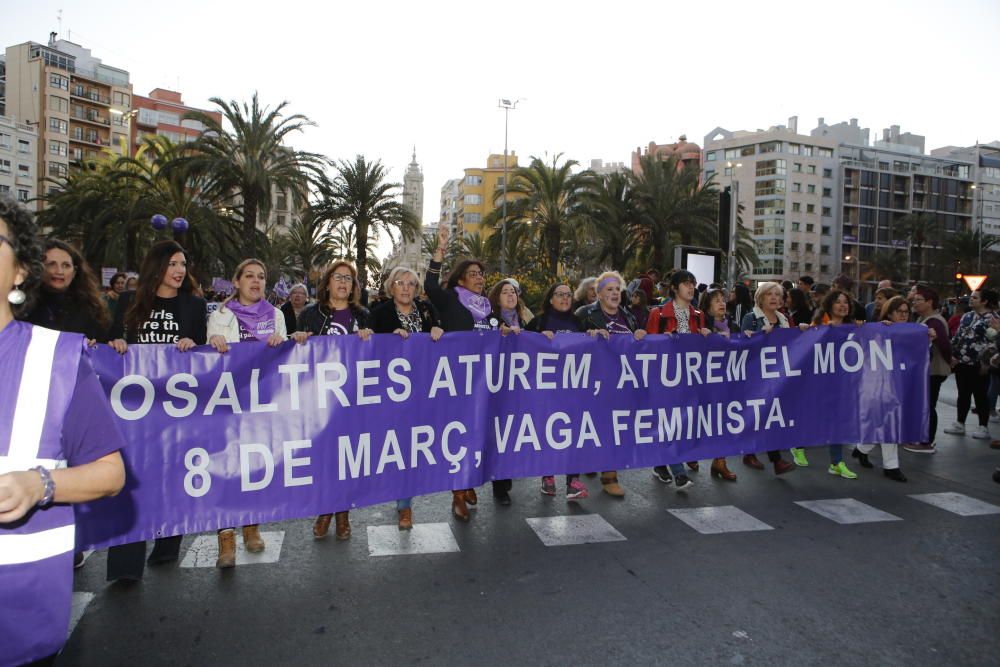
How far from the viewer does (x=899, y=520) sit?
214 inches

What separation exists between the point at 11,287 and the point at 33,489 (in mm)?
479

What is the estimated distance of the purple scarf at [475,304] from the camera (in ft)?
19.4

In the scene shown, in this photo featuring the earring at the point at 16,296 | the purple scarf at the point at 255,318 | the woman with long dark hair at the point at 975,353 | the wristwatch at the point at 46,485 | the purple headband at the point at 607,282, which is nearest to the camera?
the wristwatch at the point at 46,485

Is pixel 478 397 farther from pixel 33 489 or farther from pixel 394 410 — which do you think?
pixel 33 489

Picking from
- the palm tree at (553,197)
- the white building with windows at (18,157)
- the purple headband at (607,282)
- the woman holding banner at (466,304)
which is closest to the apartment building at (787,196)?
the palm tree at (553,197)

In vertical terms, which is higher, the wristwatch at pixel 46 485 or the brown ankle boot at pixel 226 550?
the wristwatch at pixel 46 485

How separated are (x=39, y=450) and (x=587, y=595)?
3058 millimetres

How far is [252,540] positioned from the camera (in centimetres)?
468

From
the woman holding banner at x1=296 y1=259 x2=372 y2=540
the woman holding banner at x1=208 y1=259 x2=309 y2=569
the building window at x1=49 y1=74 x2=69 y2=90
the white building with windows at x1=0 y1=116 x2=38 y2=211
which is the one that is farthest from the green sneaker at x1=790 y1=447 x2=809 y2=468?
the building window at x1=49 y1=74 x2=69 y2=90

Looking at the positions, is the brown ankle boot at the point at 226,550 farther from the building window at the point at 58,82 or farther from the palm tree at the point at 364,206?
the building window at the point at 58,82

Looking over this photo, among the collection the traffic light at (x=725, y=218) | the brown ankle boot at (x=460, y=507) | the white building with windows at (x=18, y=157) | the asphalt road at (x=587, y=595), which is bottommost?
the asphalt road at (x=587, y=595)

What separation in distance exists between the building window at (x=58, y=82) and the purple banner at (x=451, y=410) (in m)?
92.6

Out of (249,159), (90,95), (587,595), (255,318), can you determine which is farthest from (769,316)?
(90,95)

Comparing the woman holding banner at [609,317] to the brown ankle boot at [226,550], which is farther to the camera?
the woman holding banner at [609,317]
